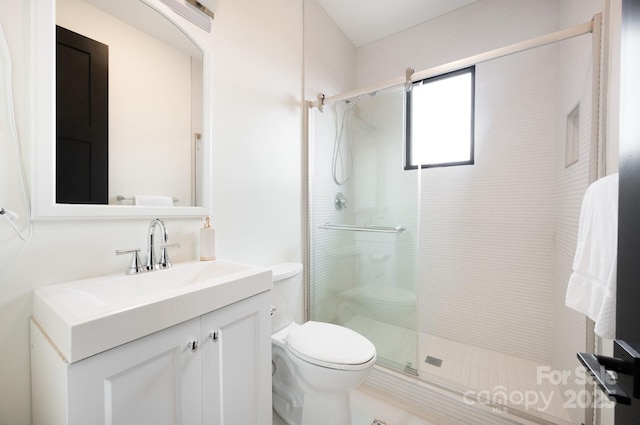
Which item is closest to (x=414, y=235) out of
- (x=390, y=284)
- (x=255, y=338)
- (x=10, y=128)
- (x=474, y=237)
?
(x=390, y=284)

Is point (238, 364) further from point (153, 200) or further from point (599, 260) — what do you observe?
point (599, 260)

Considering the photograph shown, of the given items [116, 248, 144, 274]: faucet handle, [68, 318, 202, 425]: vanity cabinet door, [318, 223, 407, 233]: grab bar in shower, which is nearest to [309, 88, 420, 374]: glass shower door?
[318, 223, 407, 233]: grab bar in shower

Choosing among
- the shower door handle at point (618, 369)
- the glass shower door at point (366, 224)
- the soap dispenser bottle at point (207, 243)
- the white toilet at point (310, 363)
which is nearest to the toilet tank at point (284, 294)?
the white toilet at point (310, 363)

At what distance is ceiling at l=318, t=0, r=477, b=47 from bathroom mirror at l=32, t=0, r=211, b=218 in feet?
4.53

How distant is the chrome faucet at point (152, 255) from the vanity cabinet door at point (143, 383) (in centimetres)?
42

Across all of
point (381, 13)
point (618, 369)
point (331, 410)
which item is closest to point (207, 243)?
point (331, 410)

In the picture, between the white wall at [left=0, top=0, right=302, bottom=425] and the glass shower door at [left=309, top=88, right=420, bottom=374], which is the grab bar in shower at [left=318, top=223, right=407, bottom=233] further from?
the white wall at [left=0, top=0, right=302, bottom=425]

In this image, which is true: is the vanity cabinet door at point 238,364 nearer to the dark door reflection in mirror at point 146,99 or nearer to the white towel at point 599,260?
the dark door reflection in mirror at point 146,99

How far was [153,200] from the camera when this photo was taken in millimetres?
1095

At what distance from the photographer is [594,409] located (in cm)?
108

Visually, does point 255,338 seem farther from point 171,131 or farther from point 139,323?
point 171,131

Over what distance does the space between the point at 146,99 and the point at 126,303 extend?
88 centimetres

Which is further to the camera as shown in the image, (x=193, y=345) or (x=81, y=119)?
(x=81, y=119)

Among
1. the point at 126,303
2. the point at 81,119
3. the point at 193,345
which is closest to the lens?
the point at 126,303
